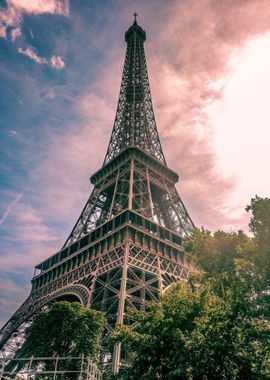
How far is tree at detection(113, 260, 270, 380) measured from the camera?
12.4 m

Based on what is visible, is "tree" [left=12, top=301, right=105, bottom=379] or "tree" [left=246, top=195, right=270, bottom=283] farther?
"tree" [left=12, top=301, right=105, bottom=379]

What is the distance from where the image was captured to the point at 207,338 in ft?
41.1

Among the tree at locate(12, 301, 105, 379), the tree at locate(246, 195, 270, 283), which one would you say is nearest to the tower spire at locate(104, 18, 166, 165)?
the tree at locate(12, 301, 105, 379)

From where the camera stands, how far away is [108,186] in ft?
158

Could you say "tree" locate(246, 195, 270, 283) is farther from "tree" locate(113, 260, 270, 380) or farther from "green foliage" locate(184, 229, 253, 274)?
"green foliage" locate(184, 229, 253, 274)

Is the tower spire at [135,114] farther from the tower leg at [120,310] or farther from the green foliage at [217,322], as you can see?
the green foliage at [217,322]

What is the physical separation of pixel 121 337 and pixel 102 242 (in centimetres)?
2053

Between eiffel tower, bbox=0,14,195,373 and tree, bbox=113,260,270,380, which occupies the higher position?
eiffel tower, bbox=0,14,195,373

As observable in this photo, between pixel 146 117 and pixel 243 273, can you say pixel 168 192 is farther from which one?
pixel 243 273

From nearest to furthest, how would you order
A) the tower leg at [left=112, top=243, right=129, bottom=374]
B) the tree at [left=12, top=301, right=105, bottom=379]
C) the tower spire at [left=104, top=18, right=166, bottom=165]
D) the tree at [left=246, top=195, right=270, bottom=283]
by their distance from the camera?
the tree at [left=246, top=195, right=270, bottom=283] < the tower leg at [left=112, top=243, right=129, bottom=374] < the tree at [left=12, top=301, right=105, bottom=379] < the tower spire at [left=104, top=18, right=166, bottom=165]

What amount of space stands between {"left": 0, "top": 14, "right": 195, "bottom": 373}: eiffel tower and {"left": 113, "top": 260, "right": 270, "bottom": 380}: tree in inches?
225

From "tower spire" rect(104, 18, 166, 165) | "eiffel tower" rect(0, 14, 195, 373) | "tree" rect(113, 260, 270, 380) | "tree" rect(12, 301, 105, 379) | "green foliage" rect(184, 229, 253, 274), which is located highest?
"tower spire" rect(104, 18, 166, 165)

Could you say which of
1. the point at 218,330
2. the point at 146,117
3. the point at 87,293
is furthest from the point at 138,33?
the point at 218,330

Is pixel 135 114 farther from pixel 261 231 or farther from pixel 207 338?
pixel 207 338
